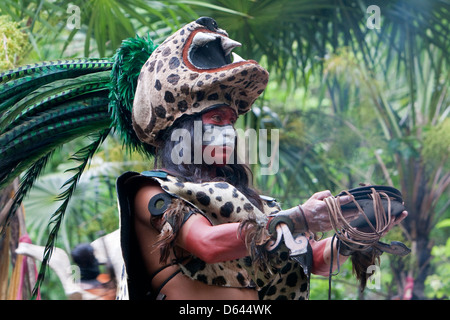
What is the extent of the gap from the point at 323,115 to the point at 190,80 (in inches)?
191

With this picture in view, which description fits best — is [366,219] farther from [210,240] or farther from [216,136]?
[216,136]

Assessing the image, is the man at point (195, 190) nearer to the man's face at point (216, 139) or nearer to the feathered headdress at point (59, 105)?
the man's face at point (216, 139)

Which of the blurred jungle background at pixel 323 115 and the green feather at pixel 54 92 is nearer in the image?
the green feather at pixel 54 92

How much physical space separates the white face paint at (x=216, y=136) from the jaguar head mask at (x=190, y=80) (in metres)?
0.08

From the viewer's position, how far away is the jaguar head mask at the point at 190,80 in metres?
2.44

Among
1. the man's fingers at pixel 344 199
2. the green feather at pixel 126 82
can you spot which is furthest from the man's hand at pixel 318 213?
the green feather at pixel 126 82

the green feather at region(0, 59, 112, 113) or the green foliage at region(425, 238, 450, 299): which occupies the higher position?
the green feather at region(0, 59, 112, 113)

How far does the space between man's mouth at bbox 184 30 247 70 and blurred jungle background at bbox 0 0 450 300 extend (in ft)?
6.05

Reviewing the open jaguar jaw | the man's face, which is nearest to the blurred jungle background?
the open jaguar jaw

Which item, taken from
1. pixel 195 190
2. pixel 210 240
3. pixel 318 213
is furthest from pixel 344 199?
pixel 195 190

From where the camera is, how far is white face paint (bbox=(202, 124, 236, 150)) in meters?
2.48

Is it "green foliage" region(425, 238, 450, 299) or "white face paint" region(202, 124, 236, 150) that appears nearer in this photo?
"white face paint" region(202, 124, 236, 150)

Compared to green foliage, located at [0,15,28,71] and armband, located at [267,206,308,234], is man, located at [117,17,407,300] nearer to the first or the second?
armband, located at [267,206,308,234]
